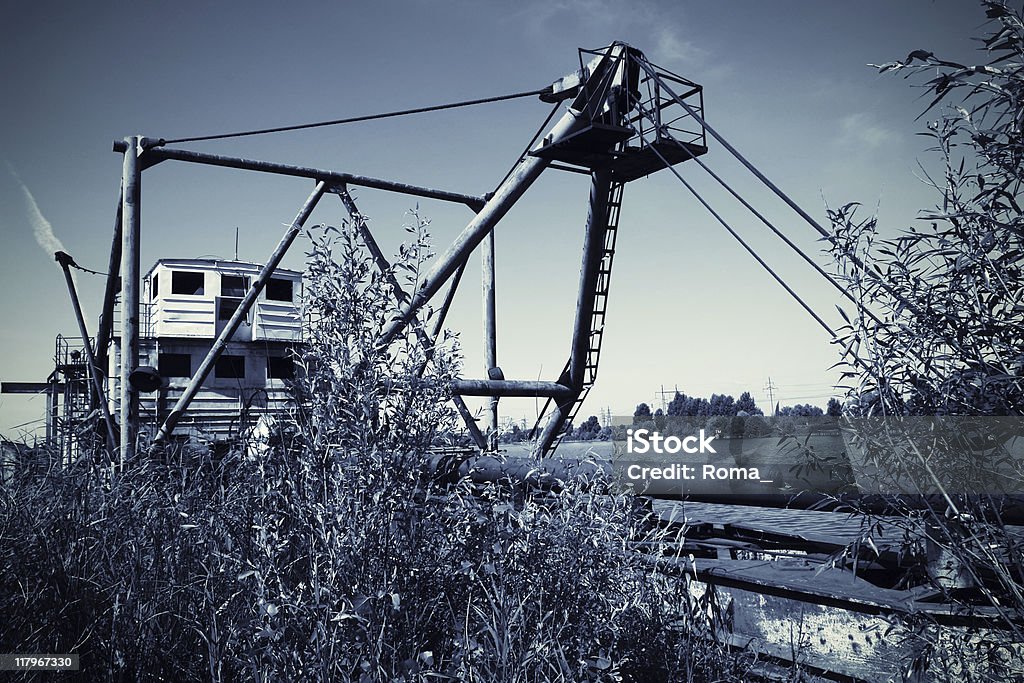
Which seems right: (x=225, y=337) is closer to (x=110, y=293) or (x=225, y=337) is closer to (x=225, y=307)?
(x=110, y=293)

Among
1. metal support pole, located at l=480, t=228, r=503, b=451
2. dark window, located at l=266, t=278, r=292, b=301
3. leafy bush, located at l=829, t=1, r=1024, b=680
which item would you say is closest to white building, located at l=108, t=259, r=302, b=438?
dark window, located at l=266, t=278, r=292, b=301

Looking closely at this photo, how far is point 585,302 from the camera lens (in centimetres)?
1000

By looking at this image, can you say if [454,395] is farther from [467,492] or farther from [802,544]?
[802,544]

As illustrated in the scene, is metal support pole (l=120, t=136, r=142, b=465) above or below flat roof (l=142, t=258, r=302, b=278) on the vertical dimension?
below

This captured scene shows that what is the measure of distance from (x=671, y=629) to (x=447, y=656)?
1.58m

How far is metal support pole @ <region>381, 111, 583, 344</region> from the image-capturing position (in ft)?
30.4

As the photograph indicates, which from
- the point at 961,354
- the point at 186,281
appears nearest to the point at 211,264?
the point at 186,281

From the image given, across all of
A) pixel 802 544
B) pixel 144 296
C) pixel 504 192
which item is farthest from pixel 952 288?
pixel 144 296

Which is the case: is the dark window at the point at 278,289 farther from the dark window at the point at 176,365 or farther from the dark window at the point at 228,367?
the dark window at the point at 176,365

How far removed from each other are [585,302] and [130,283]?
19.2 ft

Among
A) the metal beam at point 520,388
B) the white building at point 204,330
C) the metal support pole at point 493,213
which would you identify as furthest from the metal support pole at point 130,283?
the white building at point 204,330

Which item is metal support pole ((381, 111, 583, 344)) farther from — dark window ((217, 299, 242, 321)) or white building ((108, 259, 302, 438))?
dark window ((217, 299, 242, 321))

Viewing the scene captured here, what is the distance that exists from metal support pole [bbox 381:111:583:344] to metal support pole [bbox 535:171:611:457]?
0.80 m

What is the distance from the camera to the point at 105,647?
3.70 m
